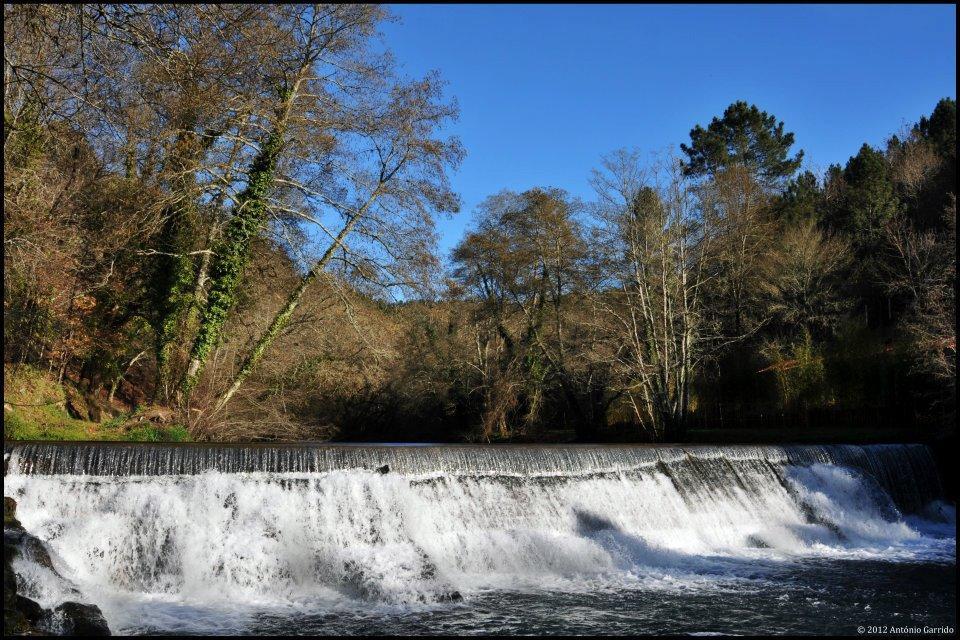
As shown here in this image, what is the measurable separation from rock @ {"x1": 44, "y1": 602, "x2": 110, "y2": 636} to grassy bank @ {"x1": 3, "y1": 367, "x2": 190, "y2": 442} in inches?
278

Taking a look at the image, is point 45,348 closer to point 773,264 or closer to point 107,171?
point 107,171

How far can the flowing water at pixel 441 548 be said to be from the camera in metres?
8.12

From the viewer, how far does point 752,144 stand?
46.5 metres

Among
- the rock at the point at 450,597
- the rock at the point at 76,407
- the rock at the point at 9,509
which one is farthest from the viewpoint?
the rock at the point at 76,407

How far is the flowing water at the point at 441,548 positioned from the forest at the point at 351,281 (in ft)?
14.0

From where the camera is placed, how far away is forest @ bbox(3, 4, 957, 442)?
11.8 meters

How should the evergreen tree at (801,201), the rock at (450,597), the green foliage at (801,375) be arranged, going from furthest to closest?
the evergreen tree at (801,201)
the green foliage at (801,375)
the rock at (450,597)

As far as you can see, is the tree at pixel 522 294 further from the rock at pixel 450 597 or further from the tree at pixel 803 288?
the rock at pixel 450 597

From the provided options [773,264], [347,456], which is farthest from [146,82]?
[773,264]

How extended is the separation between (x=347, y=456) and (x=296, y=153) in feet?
31.9

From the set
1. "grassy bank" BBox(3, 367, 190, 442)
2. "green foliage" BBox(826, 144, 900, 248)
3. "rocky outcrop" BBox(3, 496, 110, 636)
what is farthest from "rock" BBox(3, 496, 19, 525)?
"green foliage" BBox(826, 144, 900, 248)

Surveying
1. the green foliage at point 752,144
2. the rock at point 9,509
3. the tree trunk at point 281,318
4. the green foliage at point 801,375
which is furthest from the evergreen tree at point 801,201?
the rock at point 9,509

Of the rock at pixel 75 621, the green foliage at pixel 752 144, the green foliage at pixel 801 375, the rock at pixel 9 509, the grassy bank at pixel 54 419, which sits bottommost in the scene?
the rock at pixel 75 621

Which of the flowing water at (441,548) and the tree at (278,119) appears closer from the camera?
the flowing water at (441,548)
